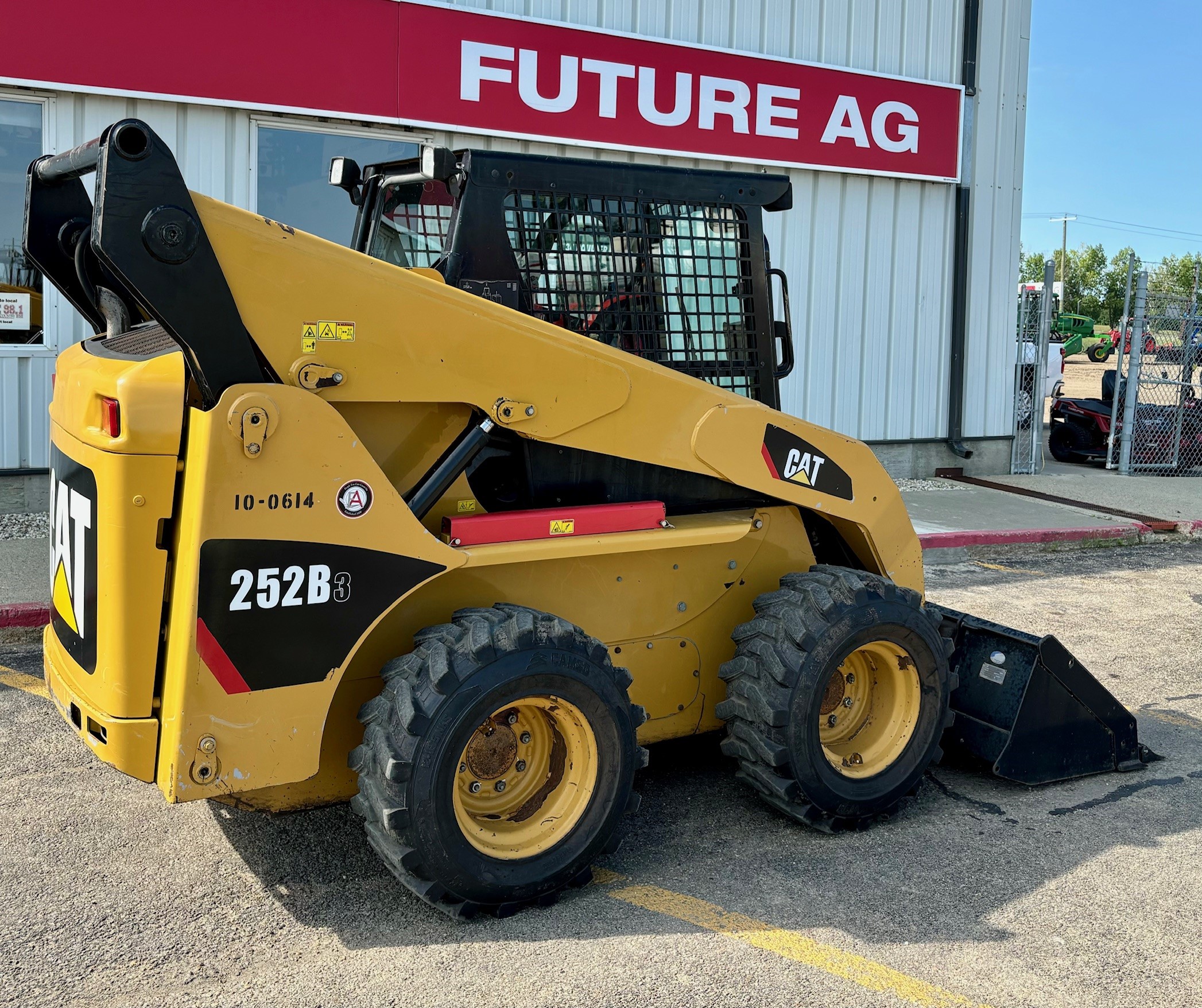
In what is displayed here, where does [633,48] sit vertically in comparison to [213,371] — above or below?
above

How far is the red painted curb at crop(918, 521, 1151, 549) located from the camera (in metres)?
9.99

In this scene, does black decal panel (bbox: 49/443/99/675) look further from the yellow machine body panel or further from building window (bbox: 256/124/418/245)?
building window (bbox: 256/124/418/245)

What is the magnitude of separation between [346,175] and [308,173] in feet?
17.7

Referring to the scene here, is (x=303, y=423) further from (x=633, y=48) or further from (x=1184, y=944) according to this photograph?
(x=633, y=48)

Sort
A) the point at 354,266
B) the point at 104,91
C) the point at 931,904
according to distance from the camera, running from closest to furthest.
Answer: the point at 354,266 < the point at 931,904 < the point at 104,91

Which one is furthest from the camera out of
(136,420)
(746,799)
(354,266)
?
(746,799)

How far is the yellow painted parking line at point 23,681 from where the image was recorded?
5.68 m

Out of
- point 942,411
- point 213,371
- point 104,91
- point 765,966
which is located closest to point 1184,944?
point 765,966

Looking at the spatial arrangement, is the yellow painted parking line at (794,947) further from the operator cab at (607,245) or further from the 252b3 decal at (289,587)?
the operator cab at (607,245)

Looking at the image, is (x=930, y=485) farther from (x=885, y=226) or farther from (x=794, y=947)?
(x=794, y=947)

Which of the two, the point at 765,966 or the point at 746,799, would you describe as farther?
the point at 746,799

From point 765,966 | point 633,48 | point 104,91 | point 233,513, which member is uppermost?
point 633,48

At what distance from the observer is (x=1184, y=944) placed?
361cm

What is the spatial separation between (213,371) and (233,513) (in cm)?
40
